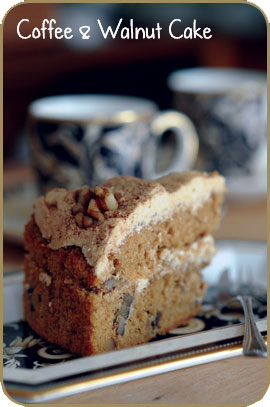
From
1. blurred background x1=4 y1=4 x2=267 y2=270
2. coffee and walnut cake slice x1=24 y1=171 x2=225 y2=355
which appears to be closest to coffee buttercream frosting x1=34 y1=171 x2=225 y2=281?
coffee and walnut cake slice x1=24 y1=171 x2=225 y2=355

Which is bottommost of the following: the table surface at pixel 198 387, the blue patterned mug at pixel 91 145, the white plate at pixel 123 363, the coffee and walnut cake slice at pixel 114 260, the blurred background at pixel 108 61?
the table surface at pixel 198 387

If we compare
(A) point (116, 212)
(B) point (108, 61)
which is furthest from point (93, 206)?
(B) point (108, 61)

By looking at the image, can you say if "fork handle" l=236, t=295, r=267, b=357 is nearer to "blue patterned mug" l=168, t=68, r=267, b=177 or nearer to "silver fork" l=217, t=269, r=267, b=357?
"silver fork" l=217, t=269, r=267, b=357

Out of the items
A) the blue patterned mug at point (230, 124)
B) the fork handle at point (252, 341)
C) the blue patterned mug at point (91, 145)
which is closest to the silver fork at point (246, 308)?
the fork handle at point (252, 341)

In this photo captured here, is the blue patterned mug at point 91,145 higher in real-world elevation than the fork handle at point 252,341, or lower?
higher

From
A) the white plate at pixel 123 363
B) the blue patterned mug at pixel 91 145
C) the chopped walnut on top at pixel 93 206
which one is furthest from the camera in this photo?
the blue patterned mug at pixel 91 145

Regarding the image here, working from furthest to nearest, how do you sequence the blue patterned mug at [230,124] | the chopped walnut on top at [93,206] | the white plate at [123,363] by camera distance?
the blue patterned mug at [230,124]
the chopped walnut on top at [93,206]
the white plate at [123,363]

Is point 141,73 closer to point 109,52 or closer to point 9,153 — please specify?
point 109,52

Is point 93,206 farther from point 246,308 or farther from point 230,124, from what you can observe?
point 230,124

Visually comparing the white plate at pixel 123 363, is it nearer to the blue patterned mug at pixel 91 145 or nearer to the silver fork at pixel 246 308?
the silver fork at pixel 246 308
